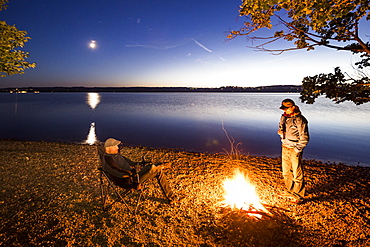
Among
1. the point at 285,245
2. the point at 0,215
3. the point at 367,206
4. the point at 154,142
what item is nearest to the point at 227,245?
the point at 285,245

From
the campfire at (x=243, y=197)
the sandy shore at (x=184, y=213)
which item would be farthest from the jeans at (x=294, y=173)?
the campfire at (x=243, y=197)

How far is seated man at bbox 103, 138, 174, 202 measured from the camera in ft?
12.6

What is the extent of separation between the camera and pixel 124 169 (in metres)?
4.27

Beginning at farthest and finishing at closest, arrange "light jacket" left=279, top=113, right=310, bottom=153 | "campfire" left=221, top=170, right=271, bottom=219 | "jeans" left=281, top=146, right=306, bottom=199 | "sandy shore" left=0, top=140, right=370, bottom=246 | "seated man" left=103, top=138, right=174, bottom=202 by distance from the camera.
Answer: "jeans" left=281, top=146, right=306, bottom=199, "light jacket" left=279, top=113, right=310, bottom=153, "campfire" left=221, top=170, right=271, bottom=219, "seated man" left=103, top=138, right=174, bottom=202, "sandy shore" left=0, top=140, right=370, bottom=246

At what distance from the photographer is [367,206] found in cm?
421

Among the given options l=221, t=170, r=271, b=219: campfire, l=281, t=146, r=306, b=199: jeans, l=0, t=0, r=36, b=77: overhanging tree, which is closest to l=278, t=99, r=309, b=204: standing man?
l=281, t=146, r=306, b=199: jeans

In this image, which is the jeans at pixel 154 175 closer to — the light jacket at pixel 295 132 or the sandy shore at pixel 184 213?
the sandy shore at pixel 184 213

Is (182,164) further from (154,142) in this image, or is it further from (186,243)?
(154,142)

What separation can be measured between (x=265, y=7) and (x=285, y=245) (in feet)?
12.6

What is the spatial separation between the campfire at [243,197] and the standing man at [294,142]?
856 mm

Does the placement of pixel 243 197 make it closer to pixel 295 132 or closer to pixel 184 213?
pixel 184 213

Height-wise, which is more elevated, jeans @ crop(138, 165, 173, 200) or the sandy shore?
jeans @ crop(138, 165, 173, 200)

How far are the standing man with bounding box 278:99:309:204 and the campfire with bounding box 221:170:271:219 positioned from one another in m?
0.86

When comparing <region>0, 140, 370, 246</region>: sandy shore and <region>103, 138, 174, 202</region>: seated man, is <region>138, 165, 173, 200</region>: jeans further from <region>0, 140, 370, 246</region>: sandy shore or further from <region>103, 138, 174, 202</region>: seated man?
<region>0, 140, 370, 246</region>: sandy shore
